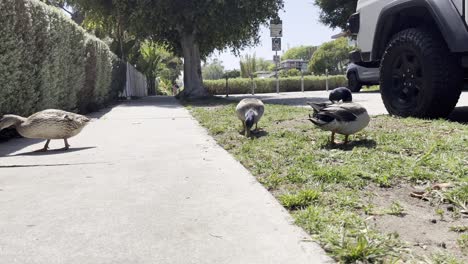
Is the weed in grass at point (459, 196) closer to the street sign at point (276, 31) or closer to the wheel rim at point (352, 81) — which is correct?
the wheel rim at point (352, 81)

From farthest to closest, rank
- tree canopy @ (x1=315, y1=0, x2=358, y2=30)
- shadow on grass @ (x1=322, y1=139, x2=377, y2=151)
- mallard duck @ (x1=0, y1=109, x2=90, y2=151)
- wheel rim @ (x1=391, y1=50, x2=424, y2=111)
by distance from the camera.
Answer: tree canopy @ (x1=315, y1=0, x2=358, y2=30)
wheel rim @ (x1=391, y1=50, x2=424, y2=111)
mallard duck @ (x1=0, y1=109, x2=90, y2=151)
shadow on grass @ (x1=322, y1=139, x2=377, y2=151)

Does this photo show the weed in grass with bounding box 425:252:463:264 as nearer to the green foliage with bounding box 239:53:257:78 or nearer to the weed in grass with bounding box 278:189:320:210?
the weed in grass with bounding box 278:189:320:210

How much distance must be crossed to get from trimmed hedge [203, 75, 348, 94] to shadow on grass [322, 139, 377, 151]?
29.1 m

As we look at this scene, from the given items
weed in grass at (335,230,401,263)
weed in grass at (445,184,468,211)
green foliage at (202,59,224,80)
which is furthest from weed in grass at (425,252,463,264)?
green foliage at (202,59,224,80)

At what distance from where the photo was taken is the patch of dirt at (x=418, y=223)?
2.14 metres

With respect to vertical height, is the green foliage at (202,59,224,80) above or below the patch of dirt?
above

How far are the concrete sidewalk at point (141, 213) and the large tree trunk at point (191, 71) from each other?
1562cm

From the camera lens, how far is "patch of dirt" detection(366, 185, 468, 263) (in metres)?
2.14

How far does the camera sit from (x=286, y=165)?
409cm

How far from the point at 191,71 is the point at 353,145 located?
16.4 m

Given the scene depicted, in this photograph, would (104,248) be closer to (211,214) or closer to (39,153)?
(211,214)

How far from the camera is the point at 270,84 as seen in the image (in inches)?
Result: 1359

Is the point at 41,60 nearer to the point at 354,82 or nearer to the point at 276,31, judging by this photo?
the point at 276,31

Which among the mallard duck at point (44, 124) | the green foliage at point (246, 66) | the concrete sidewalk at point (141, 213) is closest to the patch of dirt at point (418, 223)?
the concrete sidewalk at point (141, 213)
